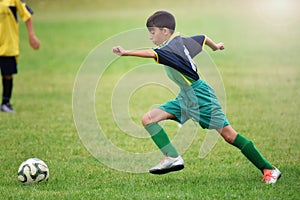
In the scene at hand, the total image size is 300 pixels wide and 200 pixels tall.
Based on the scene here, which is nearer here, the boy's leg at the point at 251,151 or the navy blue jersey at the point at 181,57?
the navy blue jersey at the point at 181,57

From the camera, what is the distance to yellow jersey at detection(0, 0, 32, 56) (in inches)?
396

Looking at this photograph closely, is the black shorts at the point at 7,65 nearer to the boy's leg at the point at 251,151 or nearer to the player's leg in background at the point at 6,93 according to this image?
the player's leg in background at the point at 6,93

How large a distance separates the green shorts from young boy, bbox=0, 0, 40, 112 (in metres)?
4.57

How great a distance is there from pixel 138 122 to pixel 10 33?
2405mm

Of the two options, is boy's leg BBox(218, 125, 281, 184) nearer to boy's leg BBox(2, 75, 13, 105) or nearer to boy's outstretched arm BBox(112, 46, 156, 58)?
boy's outstretched arm BBox(112, 46, 156, 58)

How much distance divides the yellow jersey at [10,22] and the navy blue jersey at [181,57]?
4.58 metres

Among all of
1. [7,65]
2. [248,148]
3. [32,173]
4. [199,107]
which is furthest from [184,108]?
[7,65]

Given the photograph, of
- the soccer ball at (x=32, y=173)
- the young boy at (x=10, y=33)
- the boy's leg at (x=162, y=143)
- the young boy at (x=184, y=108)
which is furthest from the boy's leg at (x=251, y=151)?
the young boy at (x=10, y=33)

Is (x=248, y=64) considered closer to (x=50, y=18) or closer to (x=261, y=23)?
(x=261, y=23)

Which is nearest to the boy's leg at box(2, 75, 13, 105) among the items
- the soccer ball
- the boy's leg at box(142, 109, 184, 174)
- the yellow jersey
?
the yellow jersey

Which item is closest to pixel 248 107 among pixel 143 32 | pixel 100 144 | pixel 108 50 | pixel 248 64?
pixel 100 144

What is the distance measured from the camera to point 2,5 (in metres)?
10.1

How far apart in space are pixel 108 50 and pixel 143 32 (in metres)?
12.9

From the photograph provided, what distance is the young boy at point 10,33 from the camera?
33.1 feet
